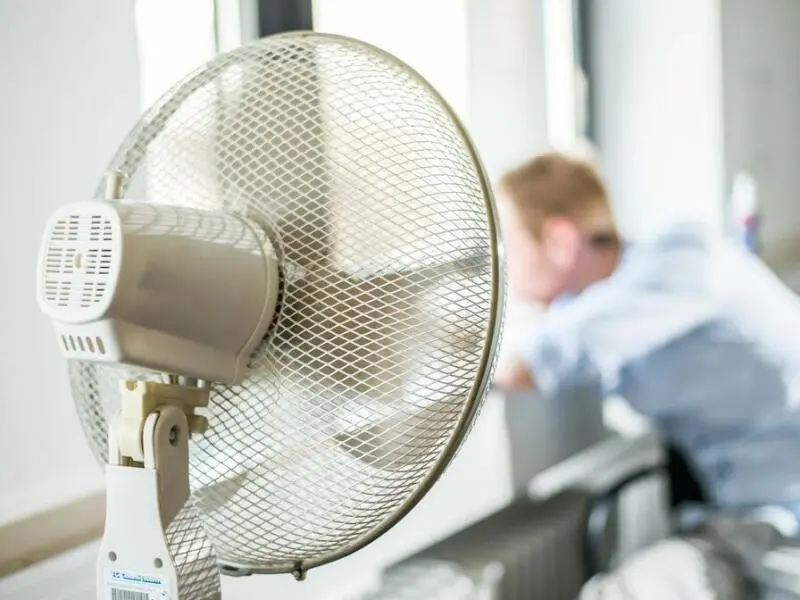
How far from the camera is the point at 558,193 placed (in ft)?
5.69

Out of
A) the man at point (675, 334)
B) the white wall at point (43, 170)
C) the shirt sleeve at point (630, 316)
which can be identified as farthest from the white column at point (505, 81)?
the white wall at point (43, 170)

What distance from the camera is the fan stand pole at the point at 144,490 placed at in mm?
559

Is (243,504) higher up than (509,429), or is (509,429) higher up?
(243,504)

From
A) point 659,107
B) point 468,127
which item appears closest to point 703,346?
point 468,127

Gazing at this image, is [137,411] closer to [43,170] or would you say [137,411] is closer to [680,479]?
[43,170]

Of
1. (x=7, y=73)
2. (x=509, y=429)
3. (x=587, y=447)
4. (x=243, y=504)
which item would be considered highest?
(x=7, y=73)

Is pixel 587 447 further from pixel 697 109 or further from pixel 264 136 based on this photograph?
pixel 264 136

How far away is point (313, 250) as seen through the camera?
0.61 metres

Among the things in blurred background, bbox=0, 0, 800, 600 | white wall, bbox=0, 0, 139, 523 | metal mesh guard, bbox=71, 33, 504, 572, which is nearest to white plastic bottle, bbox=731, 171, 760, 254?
blurred background, bbox=0, 0, 800, 600

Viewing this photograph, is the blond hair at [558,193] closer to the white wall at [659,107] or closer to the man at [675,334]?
the man at [675,334]

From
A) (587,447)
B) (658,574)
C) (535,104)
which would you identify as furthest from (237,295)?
(535,104)

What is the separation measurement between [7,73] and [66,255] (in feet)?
1.54

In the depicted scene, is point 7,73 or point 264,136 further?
point 7,73

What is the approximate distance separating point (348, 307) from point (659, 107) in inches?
80.7
